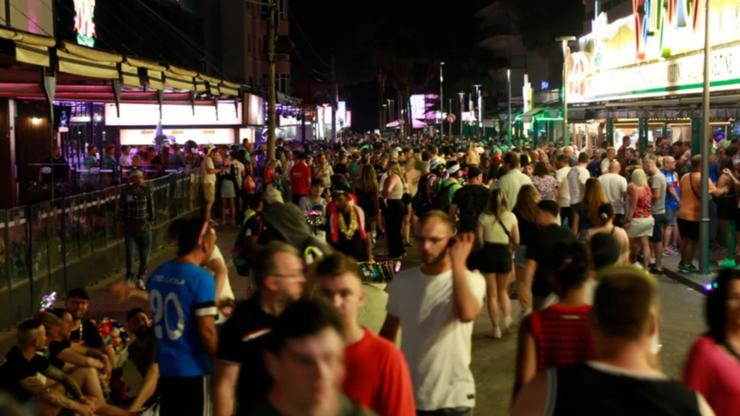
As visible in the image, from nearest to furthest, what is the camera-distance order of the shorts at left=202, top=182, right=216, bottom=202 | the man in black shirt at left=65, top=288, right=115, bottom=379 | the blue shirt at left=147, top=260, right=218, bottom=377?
the blue shirt at left=147, top=260, right=218, bottom=377 → the man in black shirt at left=65, top=288, right=115, bottom=379 → the shorts at left=202, top=182, right=216, bottom=202

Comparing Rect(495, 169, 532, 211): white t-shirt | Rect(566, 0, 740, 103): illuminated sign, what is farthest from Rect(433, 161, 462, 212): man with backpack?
Rect(566, 0, 740, 103): illuminated sign

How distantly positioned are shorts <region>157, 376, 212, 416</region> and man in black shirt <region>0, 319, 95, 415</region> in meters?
1.34

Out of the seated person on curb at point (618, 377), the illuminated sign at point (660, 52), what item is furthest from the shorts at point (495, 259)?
the illuminated sign at point (660, 52)

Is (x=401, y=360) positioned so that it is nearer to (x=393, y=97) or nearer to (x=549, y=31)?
(x=549, y=31)

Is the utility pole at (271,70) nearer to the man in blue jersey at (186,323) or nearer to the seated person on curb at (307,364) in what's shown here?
the man in blue jersey at (186,323)

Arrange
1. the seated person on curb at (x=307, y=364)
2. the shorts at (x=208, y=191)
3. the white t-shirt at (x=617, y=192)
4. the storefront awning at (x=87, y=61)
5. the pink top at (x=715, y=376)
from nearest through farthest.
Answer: the seated person on curb at (x=307, y=364) < the pink top at (x=715, y=376) < the storefront awning at (x=87, y=61) < the white t-shirt at (x=617, y=192) < the shorts at (x=208, y=191)

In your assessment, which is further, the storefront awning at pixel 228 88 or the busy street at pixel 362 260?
the storefront awning at pixel 228 88

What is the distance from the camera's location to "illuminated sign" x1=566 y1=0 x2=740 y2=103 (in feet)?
76.2

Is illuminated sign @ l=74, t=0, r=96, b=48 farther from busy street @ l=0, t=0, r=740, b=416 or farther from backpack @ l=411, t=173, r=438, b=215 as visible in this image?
backpack @ l=411, t=173, r=438, b=215

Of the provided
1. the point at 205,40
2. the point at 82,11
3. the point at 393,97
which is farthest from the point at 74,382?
the point at 393,97

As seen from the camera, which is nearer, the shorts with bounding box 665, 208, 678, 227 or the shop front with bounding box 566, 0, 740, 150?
the shorts with bounding box 665, 208, 678, 227

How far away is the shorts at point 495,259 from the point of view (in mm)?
11227

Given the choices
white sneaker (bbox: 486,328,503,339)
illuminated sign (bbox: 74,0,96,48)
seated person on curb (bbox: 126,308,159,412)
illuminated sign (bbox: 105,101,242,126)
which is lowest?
white sneaker (bbox: 486,328,503,339)

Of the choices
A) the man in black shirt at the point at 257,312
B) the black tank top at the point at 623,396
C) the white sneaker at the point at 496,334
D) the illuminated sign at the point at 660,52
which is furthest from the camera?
the illuminated sign at the point at 660,52
